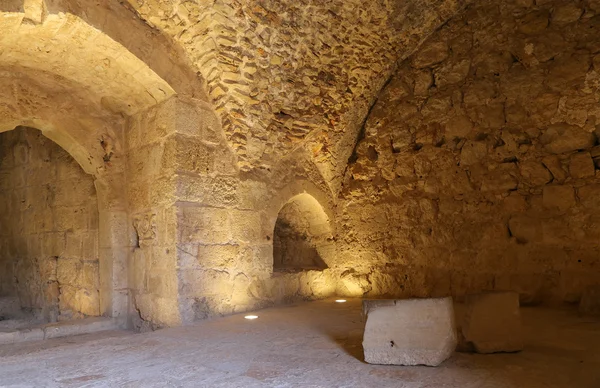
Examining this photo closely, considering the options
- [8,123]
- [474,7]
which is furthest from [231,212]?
[474,7]

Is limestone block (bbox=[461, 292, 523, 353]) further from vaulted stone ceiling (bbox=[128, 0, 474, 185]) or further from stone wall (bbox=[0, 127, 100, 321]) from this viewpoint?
stone wall (bbox=[0, 127, 100, 321])

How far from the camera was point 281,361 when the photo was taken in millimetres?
2701

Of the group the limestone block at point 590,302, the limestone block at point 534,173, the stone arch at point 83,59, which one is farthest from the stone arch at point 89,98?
the limestone block at point 590,302

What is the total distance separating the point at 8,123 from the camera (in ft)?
13.7

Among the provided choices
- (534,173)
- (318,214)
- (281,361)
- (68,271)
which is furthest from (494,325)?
(68,271)

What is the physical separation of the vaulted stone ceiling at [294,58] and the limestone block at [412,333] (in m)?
2.47

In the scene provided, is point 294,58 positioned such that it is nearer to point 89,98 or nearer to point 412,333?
point 89,98

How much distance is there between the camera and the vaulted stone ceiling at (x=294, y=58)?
13.2 feet

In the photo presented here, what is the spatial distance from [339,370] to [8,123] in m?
3.74

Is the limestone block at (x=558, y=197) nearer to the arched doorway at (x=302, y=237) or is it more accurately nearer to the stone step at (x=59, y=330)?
the arched doorway at (x=302, y=237)

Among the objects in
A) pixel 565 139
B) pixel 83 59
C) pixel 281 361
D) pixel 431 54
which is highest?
pixel 431 54

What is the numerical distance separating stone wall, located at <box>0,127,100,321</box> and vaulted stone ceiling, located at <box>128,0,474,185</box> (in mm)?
1966

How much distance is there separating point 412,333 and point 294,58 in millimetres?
3120

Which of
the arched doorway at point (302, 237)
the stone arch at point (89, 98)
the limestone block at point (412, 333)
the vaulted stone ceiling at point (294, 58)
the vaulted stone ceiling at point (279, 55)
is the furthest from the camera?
the arched doorway at point (302, 237)
